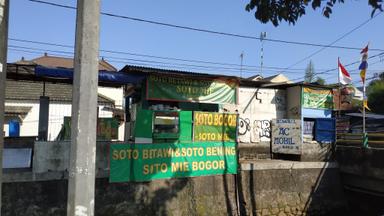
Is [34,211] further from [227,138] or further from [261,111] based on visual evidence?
[261,111]

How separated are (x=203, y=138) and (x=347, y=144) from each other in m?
6.90

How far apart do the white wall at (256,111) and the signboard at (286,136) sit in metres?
0.67

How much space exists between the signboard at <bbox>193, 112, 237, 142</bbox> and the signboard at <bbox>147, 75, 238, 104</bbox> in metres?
1.66

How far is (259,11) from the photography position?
5641mm

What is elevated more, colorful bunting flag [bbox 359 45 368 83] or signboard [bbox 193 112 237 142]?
colorful bunting flag [bbox 359 45 368 83]

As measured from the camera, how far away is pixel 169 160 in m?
12.0

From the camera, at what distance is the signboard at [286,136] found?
51.8ft

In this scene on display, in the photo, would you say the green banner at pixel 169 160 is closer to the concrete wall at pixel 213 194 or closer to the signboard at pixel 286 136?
the concrete wall at pixel 213 194

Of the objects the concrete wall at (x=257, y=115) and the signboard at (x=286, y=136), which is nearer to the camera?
the signboard at (x=286, y=136)

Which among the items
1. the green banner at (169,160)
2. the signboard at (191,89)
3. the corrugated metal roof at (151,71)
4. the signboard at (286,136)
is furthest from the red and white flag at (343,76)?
the green banner at (169,160)

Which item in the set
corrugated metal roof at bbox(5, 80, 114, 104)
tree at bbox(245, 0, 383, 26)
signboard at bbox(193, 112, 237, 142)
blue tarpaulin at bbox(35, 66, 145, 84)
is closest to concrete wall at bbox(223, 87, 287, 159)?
signboard at bbox(193, 112, 237, 142)

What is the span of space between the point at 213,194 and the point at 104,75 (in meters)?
5.42

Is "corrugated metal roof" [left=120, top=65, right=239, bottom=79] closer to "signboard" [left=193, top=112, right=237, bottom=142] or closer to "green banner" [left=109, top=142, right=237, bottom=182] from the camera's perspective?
"signboard" [left=193, top=112, right=237, bottom=142]

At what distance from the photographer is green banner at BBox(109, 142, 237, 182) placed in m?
11.2
